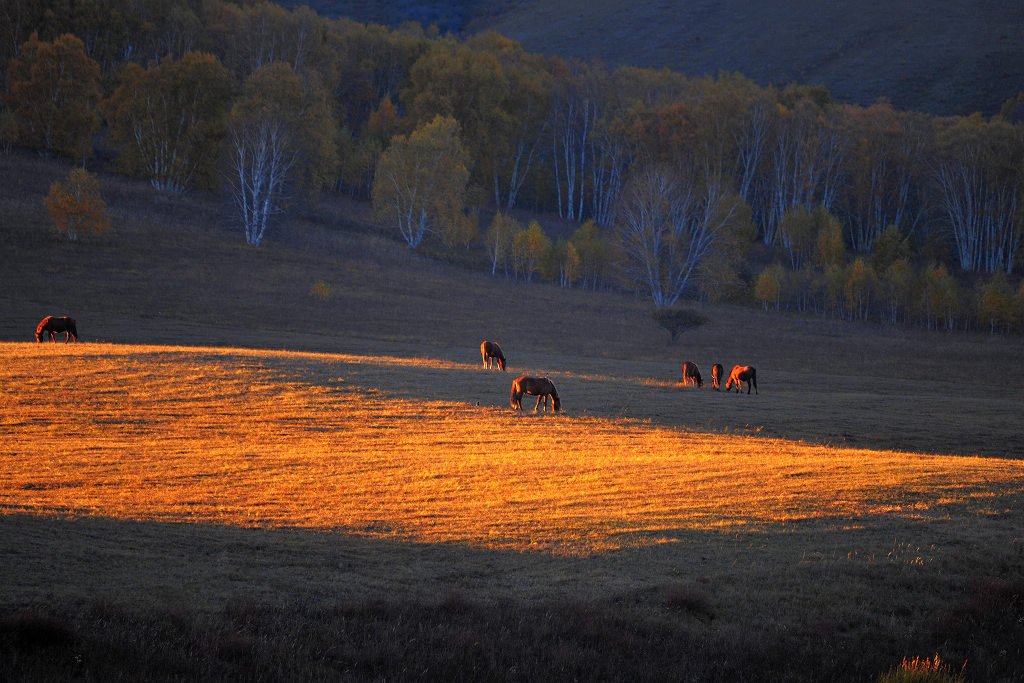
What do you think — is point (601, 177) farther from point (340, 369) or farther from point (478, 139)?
point (340, 369)

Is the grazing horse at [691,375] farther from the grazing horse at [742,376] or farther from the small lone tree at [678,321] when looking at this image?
the small lone tree at [678,321]

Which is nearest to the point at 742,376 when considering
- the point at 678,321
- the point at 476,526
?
the point at 476,526

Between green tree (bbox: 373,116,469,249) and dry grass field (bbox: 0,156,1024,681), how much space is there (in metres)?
63.8

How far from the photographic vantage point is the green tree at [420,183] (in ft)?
314

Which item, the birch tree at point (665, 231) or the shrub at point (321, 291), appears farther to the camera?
the birch tree at point (665, 231)

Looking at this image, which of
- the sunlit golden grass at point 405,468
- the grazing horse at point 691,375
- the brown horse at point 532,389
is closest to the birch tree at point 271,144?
the grazing horse at point 691,375

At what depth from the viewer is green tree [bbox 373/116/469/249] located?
95562mm

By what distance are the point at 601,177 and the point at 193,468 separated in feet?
369

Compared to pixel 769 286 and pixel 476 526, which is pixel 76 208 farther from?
pixel 769 286

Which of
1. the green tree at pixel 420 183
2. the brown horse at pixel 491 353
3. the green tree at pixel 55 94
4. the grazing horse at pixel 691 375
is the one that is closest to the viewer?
the grazing horse at pixel 691 375

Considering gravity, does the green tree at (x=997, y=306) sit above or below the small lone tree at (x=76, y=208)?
below

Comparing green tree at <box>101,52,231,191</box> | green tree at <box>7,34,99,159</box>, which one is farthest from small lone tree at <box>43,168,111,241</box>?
green tree at <box>7,34,99,159</box>

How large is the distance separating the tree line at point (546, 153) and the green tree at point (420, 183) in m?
0.27

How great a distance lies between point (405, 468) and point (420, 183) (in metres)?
82.3
